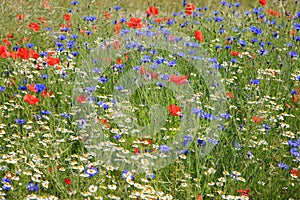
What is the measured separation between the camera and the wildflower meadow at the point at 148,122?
306cm

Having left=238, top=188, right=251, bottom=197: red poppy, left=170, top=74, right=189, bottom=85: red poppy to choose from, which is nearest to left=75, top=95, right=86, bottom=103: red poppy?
left=170, top=74, right=189, bottom=85: red poppy

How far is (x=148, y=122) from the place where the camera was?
3.72 m

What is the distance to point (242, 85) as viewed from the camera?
4.43m

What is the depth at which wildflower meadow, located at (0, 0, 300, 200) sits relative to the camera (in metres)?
3.06

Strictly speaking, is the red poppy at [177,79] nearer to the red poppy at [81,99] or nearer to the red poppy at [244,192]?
the red poppy at [81,99]

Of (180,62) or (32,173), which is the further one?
(180,62)

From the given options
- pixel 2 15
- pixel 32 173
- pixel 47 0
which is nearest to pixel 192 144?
pixel 32 173

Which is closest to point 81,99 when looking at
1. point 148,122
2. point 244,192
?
point 148,122

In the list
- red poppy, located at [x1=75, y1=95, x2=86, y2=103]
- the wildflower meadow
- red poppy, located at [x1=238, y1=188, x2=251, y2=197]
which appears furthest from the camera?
red poppy, located at [x1=75, y1=95, x2=86, y2=103]

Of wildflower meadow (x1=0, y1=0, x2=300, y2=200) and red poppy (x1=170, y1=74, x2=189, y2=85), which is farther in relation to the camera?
red poppy (x1=170, y1=74, x2=189, y2=85)

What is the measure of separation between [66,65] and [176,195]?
181 cm

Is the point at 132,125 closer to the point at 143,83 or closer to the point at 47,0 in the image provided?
the point at 143,83

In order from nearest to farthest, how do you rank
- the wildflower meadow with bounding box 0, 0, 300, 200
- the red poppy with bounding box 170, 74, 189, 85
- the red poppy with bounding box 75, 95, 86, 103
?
the wildflower meadow with bounding box 0, 0, 300, 200 < the red poppy with bounding box 170, 74, 189, 85 < the red poppy with bounding box 75, 95, 86, 103

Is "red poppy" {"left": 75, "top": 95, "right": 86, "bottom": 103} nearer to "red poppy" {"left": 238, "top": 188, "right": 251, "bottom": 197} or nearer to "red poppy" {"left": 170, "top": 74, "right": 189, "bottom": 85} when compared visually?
"red poppy" {"left": 170, "top": 74, "right": 189, "bottom": 85}
